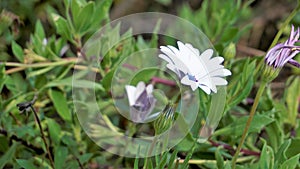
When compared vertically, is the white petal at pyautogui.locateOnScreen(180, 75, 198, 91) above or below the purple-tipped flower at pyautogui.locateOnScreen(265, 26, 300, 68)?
below

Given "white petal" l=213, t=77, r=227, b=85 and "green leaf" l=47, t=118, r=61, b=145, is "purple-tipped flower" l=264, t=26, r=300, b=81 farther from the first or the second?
"green leaf" l=47, t=118, r=61, b=145

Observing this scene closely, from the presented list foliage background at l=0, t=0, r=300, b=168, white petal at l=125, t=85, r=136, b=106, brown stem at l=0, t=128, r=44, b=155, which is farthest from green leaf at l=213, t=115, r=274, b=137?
brown stem at l=0, t=128, r=44, b=155

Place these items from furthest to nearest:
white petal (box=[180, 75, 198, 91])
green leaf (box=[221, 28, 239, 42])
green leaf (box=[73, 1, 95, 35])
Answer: green leaf (box=[221, 28, 239, 42]) → green leaf (box=[73, 1, 95, 35]) → white petal (box=[180, 75, 198, 91])

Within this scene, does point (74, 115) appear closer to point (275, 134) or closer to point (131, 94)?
point (131, 94)

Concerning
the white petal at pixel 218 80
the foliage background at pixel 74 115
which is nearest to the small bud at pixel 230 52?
the foliage background at pixel 74 115

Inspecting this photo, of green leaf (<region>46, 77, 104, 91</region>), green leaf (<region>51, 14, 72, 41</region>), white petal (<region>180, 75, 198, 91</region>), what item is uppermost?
green leaf (<region>51, 14, 72, 41</region>)

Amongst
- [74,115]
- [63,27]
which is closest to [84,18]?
[63,27]

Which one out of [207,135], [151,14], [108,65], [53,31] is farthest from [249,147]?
[151,14]
